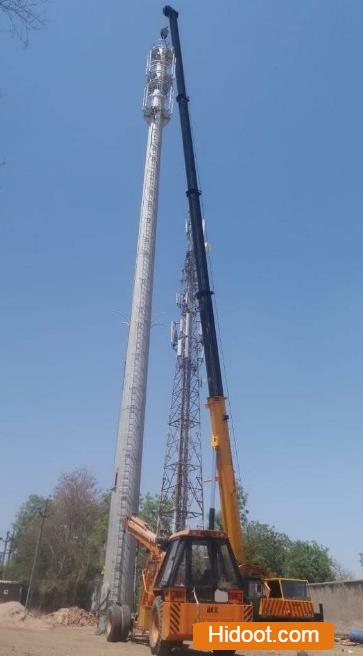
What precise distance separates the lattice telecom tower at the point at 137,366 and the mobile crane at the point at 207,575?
4.96 meters

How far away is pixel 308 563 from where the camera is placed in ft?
193

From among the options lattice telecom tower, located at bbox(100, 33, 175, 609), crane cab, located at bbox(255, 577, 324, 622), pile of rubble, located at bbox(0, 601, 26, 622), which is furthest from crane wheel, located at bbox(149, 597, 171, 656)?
pile of rubble, located at bbox(0, 601, 26, 622)

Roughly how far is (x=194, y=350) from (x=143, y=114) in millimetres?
16310

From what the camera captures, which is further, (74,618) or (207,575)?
(74,618)

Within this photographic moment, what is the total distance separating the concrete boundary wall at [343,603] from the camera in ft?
88.4

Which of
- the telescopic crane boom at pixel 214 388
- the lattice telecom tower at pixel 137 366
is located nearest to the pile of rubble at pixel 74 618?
the lattice telecom tower at pixel 137 366

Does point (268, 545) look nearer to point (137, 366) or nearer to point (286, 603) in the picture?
point (137, 366)

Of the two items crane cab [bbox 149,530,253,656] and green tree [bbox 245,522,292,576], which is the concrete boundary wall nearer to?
crane cab [bbox 149,530,253,656]

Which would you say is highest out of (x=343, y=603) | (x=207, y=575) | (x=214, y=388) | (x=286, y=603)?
(x=214, y=388)

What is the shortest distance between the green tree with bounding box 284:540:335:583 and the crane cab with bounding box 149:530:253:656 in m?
A: 45.6

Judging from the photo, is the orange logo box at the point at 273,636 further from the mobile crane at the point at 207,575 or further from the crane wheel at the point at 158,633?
the crane wheel at the point at 158,633

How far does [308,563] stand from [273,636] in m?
54.1

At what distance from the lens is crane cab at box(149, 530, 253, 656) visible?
12.9 meters

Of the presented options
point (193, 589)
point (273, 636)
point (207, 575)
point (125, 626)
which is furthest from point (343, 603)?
point (273, 636)
